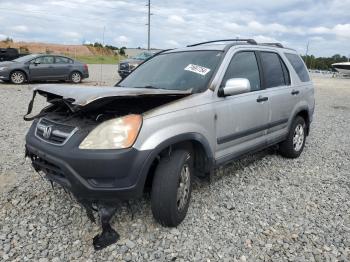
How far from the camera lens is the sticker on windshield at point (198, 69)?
3.97m

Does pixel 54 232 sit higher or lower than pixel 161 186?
lower

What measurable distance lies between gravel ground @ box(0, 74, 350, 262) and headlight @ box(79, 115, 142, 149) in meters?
0.91

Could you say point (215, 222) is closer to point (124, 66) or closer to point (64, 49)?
point (124, 66)

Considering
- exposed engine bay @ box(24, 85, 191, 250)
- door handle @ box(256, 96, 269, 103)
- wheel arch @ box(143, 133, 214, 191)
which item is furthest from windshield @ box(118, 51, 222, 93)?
door handle @ box(256, 96, 269, 103)

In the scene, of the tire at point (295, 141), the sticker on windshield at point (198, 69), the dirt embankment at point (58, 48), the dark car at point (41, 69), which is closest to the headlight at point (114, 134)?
the sticker on windshield at point (198, 69)

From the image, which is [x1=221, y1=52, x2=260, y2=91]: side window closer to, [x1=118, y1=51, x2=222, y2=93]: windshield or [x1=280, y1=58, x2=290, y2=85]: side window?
[x1=118, y1=51, x2=222, y2=93]: windshield

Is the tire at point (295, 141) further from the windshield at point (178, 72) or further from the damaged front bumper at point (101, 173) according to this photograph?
the damaged front bumper at point (101, 173)

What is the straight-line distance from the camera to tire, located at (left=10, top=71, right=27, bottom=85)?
51.5 ft

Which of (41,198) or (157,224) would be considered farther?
(41,198)

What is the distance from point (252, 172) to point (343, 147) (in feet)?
8.97

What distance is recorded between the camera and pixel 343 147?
266 inches

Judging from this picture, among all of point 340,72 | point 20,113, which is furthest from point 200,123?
point 340,72

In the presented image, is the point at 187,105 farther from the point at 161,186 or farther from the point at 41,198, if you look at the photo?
the point at 41,198

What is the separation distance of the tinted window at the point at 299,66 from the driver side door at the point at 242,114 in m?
1.27
